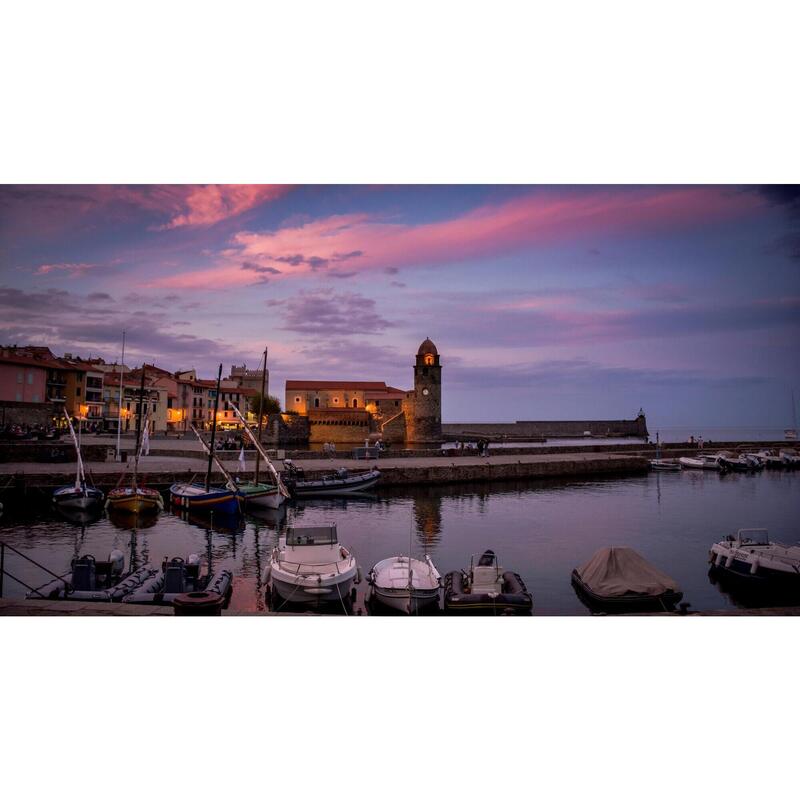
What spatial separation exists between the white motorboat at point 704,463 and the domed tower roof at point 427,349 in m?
25.2

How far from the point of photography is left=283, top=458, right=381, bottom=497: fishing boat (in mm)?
24172

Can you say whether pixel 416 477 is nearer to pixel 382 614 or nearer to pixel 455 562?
pixel 455 562

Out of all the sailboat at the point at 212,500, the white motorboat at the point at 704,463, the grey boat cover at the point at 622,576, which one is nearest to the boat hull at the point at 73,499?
the sailboat at the point at 212,500

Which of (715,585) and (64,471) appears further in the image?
(64,471)

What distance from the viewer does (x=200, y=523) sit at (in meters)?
19.0

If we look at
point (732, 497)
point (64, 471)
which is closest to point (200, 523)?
point (64, 471)

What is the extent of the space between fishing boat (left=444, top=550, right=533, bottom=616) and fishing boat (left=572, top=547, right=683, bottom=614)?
119 cm

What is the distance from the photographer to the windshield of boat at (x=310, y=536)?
440 inches

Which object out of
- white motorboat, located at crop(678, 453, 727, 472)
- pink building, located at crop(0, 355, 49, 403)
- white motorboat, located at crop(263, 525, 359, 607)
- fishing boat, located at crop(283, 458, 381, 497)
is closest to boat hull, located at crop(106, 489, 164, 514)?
fishing boat, located at crop(283, 458, 381, 497)

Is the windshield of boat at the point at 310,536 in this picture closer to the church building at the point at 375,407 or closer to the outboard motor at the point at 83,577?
the outboard motor at the point at 83,577

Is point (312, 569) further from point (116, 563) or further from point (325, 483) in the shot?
point (325, 483)

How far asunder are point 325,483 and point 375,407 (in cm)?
3870

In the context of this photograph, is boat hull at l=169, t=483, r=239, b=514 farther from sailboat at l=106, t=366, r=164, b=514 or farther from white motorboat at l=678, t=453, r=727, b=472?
white motorboat at l=678, t=453, r=727, b=472

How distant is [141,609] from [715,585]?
9.74m
